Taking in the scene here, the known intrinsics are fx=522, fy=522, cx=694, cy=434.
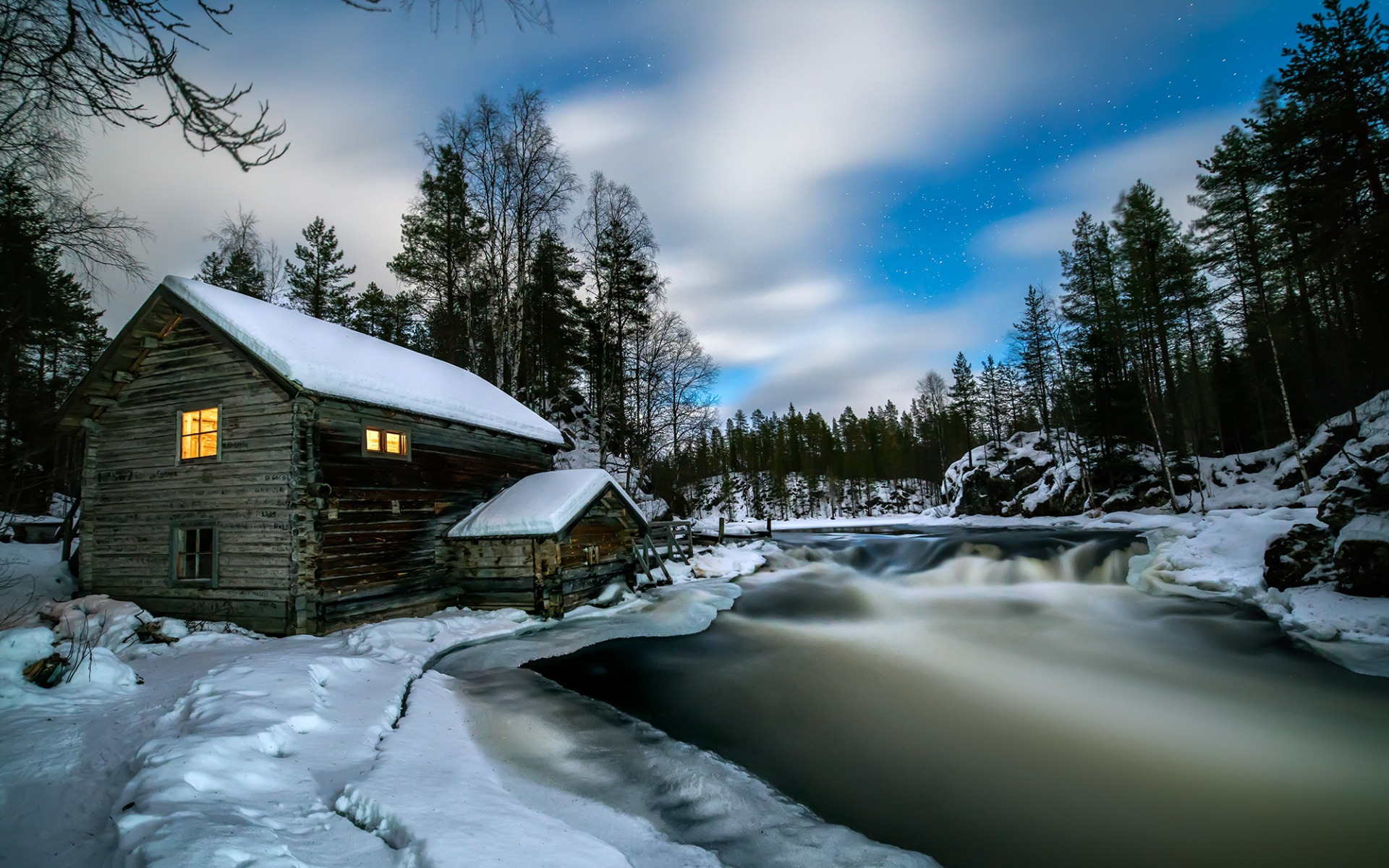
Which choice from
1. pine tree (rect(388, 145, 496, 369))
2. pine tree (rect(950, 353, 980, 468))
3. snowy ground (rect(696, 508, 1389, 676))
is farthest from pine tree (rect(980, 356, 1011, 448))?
pine tree (rect(388, 145, 496, 369))


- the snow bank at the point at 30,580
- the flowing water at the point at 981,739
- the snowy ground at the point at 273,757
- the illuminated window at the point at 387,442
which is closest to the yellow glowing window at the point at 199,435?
the illuminated window at the point at 387,442

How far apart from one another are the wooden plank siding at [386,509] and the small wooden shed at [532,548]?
59 cm

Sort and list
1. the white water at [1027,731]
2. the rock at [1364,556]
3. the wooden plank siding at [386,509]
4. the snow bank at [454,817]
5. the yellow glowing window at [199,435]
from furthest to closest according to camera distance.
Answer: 1. the yellow glowing window at [199,435]
2. the wooden plank siding at [386,509]
3. the rock at [1364,556]
4. the white water at [1027,731]
5. the snow bank at [454,817]

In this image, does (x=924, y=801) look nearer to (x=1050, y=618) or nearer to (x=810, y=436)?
(x=1050, y=618)

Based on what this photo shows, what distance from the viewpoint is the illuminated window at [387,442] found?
1135cm

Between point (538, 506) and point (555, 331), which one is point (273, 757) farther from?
point (555, 331)

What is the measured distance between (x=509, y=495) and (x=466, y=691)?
690 centimetres

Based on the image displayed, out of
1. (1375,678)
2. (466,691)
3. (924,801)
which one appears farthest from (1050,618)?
(466,691)

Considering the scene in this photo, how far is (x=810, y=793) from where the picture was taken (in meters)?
5.35

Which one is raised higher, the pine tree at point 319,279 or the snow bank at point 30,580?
the pine tree at point 319,279

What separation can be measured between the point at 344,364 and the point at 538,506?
5.18 metres

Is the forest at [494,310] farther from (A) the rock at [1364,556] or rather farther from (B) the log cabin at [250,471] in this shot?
(A) the rock at [1364,556]

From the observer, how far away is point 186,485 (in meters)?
10.6

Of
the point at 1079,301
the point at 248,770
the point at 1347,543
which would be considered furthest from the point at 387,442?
the point at 1079,301
